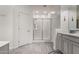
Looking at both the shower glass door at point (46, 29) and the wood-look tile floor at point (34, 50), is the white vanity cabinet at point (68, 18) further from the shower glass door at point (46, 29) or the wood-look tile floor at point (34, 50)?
the shower glass door at point (46, 29)

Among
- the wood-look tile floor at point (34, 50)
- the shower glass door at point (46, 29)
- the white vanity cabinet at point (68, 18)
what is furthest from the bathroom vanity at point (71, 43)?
the shower glass door at point (46, 29)

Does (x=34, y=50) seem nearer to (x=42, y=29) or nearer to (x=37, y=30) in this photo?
(x=37, y=30)

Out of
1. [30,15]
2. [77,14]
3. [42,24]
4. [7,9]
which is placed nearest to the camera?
[7,9]

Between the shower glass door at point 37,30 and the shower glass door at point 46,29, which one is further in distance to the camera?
the shower glass door at point 46,29

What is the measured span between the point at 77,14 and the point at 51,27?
63.9 inches

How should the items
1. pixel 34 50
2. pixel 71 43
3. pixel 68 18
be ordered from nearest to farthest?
pixel 71 43 → pixel 34 50 → pixel 68 18

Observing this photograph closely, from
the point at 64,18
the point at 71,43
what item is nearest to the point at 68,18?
the point at 64,18

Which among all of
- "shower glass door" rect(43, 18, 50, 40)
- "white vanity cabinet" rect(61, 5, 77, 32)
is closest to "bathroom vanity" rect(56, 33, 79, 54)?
"white vanity cabinet" rect(61, 5, 77, 32)

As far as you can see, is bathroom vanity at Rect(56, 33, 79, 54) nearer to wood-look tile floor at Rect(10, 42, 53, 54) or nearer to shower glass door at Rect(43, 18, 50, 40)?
wood-look tile floor at Rect(10, 42, 53, 54)

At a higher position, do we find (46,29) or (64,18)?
(64,18)

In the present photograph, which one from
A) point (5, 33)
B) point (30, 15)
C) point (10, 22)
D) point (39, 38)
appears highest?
point (30, 15)
